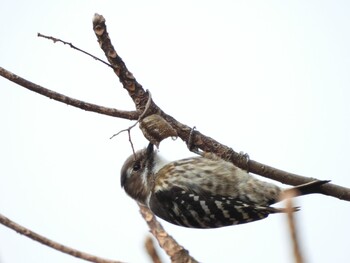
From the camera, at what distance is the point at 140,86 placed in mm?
3760

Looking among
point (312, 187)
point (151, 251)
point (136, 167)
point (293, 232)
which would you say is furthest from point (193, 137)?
point (293, 232)

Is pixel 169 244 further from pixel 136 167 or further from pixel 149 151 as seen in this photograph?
pixel 136 167

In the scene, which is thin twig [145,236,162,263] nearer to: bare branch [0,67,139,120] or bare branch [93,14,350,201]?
bare branch [0,67,139,120]

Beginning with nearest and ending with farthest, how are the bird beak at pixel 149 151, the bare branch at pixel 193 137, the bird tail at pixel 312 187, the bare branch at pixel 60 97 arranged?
the bare branch at pixel 60 97
the bare branch at pixel 193 137
the bird tail at pixel 312 187
the bird beak at pixel 149 151

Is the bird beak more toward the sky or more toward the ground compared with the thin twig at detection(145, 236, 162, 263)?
more toward the sky

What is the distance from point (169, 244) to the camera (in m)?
1.80

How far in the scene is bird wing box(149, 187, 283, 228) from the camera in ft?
15.6

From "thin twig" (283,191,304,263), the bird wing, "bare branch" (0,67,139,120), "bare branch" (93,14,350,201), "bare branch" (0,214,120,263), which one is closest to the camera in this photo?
"thin twig" (283,191,304,263)

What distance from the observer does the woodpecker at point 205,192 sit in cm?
478

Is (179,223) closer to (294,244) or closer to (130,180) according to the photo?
(130,180)

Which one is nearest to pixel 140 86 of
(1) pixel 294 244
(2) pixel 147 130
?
(2) pixel 147 130

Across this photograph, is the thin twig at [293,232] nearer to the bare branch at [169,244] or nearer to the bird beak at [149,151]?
the bare branch at [169,244]

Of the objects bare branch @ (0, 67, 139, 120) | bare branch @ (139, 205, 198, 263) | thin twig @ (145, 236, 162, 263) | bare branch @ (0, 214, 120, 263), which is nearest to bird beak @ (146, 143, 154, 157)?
bare branch @ (0, 67, 139, 120)

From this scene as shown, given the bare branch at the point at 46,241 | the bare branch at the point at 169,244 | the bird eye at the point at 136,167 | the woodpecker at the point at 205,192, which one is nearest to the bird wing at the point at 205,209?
the woodpecker at the point at 205,192
